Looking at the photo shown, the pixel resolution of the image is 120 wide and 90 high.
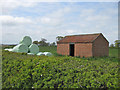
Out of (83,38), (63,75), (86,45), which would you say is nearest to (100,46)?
(86,45)

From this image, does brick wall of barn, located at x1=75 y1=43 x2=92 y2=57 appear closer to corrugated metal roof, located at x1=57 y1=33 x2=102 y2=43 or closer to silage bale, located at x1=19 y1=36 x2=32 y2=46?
corrugated metal roof, located at x1=57 y1=33 x2=102 y2=43

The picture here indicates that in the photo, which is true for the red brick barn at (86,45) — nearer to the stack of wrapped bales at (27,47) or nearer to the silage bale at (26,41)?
the stack of wrapped bales at (27,47)

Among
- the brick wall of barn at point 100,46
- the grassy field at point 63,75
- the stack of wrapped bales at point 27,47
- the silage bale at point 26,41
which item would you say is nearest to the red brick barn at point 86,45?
the brick wall of barn at point 100,46

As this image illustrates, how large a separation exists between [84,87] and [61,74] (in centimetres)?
72

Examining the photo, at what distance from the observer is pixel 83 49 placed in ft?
51.2

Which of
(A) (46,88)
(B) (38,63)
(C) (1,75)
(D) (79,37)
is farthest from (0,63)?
(D) (79,37)

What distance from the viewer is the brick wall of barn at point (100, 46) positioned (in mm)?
15100

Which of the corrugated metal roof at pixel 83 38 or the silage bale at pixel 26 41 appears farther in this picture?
the corrugated metal roof at pixel 83 38

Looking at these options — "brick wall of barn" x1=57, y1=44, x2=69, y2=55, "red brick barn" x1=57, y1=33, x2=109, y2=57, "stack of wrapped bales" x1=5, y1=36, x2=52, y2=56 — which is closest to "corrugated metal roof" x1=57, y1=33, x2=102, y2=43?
"red brick barn" x1=57, y1=33, x2=109, y2=57

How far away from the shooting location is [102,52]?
16219mm

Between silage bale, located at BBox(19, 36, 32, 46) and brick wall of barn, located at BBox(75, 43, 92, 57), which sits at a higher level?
silage bale, located at BBox(19, 36, 32, 46)

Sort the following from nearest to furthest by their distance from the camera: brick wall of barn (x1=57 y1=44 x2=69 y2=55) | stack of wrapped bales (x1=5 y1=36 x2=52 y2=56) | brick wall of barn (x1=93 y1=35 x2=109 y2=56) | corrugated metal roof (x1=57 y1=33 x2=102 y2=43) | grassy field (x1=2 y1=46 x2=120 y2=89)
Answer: grassy field (x1=2 y1=46 x2=120 y2=89) < stack of wrapped bales (x1=5 y1=36 x2=52 y2=56) < brick wall of barn (x1=93 y1=35 x2=109 y2=56) < corrugated metal roof (x1=57 y1=33 x2=102 y2=43) < brick wall of barn (x1=57 y1=44 x2=69 y2=55)

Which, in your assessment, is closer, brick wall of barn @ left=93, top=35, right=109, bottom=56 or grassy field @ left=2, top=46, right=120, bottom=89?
grassy field @ left=2, top=46, right=120, bottom=89

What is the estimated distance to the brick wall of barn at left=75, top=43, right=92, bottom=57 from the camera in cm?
1493
